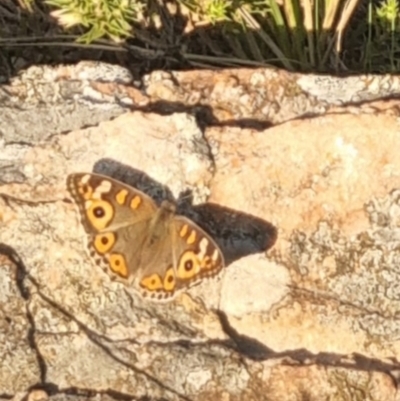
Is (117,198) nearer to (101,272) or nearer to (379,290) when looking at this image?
(101,272)

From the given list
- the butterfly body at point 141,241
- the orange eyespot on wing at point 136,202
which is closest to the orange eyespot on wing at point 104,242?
the butterfly body at point 141,241

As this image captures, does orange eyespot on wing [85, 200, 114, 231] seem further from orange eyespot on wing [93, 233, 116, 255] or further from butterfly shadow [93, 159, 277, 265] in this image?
butterfly shadow [93, 159, 277, 265]

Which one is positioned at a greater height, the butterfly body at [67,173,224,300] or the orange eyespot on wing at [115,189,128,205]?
the orange eyespot on wing at [115,189,128,205]

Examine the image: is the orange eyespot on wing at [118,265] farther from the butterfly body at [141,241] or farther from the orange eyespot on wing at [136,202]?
the orange eyespot on wing at [136,202]

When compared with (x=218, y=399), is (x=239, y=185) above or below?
above

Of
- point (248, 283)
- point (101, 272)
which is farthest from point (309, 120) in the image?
point (101, 272)

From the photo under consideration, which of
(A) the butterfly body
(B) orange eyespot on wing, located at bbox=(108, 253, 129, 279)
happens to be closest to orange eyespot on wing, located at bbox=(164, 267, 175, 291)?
(A) the butterfly body

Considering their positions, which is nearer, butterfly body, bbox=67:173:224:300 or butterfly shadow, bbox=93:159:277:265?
butterfly body, bbox=67:173:224:300

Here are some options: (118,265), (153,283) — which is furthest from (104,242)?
(153,283)
